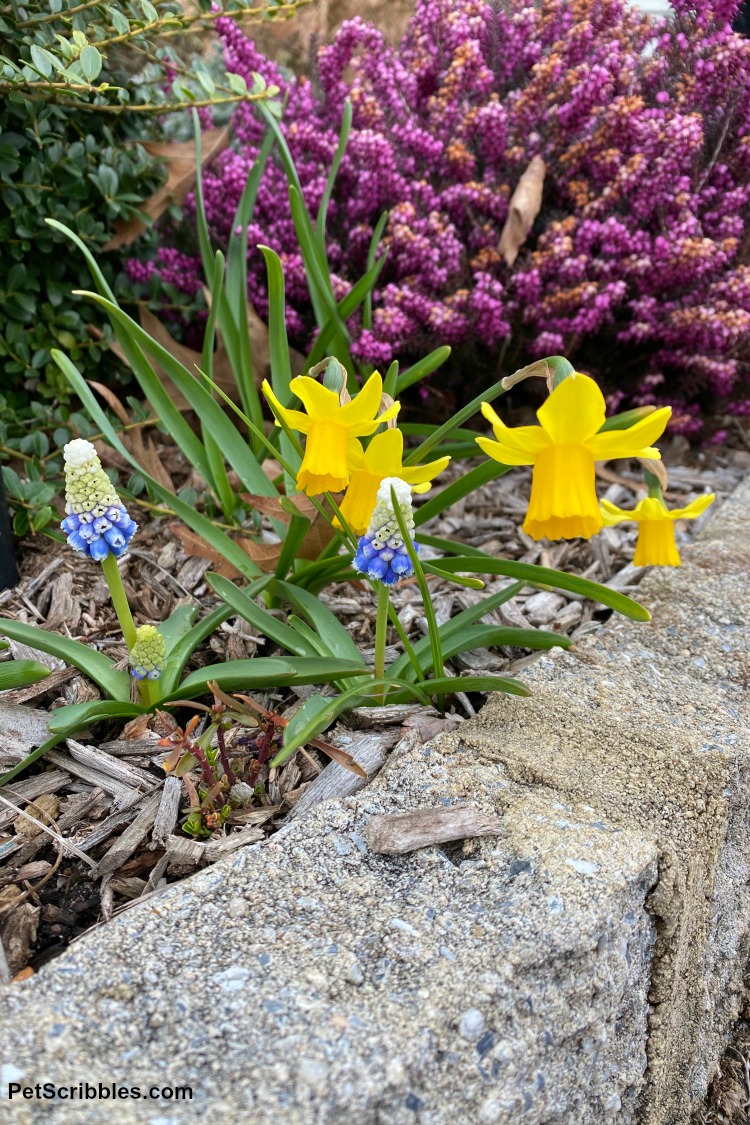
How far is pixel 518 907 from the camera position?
972 millimetres

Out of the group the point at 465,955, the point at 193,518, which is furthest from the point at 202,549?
the point at 465,955

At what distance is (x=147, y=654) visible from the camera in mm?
1234

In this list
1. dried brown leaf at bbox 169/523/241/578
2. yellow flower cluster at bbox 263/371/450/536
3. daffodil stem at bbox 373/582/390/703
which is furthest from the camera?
dried brown leaf at bbox 169/523/241/578

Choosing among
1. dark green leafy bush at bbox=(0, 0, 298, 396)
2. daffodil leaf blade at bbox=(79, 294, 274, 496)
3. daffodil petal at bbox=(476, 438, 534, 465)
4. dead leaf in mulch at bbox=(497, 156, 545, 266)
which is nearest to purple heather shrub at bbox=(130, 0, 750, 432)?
dead leaf in mulch at bbox=(497, 156, 545, 266)

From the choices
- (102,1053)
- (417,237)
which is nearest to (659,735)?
(102,1053)

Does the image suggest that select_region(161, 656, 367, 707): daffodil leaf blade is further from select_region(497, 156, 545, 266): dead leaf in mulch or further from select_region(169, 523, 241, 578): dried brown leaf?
select_region(497, 156, 545, 266): dead leaf in mulch

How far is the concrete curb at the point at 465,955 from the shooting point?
0.79m

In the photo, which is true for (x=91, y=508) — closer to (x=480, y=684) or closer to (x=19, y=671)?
(x=19, y=671)

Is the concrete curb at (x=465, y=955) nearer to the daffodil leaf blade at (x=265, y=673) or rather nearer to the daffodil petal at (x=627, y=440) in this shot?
the daffodil leaf blade at (x=265, y=673)

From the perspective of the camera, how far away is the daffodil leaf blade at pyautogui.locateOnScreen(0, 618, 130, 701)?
130 centimetres

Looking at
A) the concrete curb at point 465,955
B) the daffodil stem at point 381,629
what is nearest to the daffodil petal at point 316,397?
the daffodil stem at point 381,629

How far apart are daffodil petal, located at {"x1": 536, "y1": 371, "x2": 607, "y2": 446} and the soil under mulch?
0.49 m

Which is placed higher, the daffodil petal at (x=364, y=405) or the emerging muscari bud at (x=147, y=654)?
the daffodil petal at (x=364, y=405)

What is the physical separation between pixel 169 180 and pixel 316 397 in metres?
1.38
